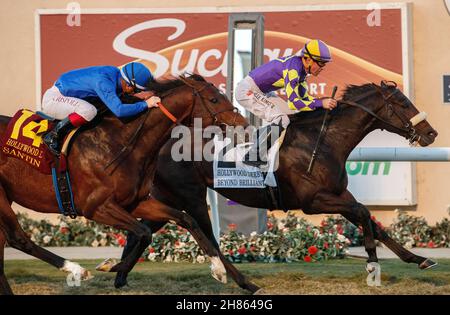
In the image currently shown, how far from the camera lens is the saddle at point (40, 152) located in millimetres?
6578

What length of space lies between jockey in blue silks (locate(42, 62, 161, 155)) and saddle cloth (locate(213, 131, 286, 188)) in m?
0.99

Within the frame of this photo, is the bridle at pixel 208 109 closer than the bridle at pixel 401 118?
Yes

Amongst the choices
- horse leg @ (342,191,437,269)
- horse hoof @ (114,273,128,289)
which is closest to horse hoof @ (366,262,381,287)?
horse leg @ (342,191,437,269)

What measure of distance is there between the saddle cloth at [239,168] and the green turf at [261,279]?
86 cm

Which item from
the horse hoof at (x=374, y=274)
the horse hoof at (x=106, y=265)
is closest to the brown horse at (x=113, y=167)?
the horse hoof at (x=106, y=265)

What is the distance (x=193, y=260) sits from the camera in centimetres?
884

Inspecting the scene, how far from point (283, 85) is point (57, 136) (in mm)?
2130

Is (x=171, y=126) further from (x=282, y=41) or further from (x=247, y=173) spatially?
(x=282, y=41)

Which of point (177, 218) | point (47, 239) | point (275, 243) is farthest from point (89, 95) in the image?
point (47, 239)

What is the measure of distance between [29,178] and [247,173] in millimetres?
1891

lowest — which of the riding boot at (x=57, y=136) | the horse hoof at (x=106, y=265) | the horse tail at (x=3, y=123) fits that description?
the horse hoof at (x=106, y=265)

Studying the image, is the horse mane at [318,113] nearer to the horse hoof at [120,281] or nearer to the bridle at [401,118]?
the bridle at [401,118]

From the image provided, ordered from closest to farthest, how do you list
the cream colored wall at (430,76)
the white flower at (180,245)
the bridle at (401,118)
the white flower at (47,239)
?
the bridle at (401,118) → the white flower at (180,245) → the white flower at (47,239) → the cream colored wall at (430,76)

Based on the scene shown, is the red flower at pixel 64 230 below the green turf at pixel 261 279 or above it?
above
